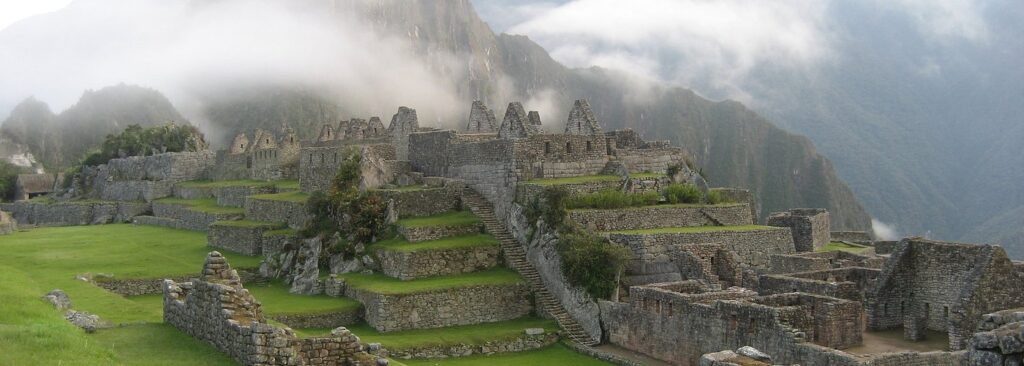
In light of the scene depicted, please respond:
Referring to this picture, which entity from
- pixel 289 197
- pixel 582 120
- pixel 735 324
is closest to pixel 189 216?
pixel 289 197

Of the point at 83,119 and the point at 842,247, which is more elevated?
the point at 83,119

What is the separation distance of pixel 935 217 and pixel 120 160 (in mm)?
56370

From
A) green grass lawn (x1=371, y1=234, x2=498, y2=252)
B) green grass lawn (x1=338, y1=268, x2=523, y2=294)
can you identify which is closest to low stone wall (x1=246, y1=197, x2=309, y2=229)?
green grass lawn (x1=371, y1=234, x2=498, y2=252)

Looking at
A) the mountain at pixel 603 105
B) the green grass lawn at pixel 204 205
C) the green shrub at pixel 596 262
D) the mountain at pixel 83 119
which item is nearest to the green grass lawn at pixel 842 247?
the green shrub at pixel 596 262

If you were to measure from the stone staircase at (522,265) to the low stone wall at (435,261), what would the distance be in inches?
24.7

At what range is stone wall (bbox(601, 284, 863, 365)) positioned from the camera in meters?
20.6

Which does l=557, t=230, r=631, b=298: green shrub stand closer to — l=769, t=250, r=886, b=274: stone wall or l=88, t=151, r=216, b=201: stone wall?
l=769, t=250, r=886, b=274: stone wall

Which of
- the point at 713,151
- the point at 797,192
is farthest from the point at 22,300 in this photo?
the point at 713,151

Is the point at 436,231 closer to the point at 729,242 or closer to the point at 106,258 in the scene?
the point at 729,242

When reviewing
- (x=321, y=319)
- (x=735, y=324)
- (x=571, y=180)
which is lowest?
(x=321, y=319)

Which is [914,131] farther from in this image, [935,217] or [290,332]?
[290,332]

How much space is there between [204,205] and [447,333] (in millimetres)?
27962

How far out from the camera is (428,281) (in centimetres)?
2925

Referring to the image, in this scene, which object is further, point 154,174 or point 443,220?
point 154,174
